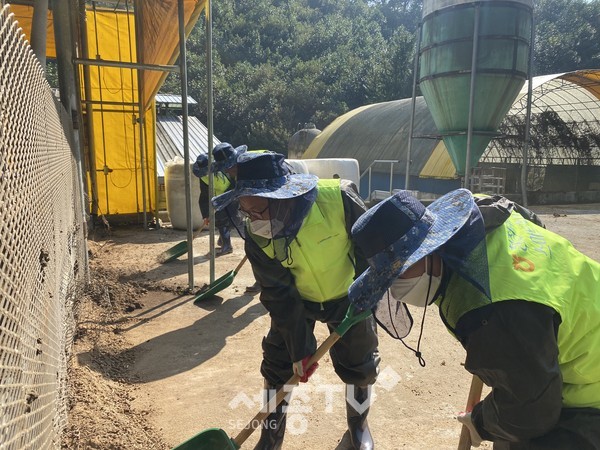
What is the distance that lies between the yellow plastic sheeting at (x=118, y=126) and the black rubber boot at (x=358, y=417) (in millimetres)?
7585

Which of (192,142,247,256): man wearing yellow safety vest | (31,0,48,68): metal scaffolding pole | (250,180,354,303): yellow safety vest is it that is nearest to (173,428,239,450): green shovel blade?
(250,180,354,303): yellow safety vest

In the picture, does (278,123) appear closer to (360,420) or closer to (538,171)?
(538,171)

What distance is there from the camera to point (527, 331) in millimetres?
1217

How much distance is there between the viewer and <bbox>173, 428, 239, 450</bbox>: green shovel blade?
2.35 m

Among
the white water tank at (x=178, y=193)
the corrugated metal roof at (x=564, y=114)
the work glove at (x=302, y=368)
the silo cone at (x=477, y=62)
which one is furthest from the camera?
the corrugated metal roof at (x=564, y=114)

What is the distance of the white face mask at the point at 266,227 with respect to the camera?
7.41 feet

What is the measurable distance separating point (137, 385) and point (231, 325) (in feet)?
4.25

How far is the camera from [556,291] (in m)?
1.27

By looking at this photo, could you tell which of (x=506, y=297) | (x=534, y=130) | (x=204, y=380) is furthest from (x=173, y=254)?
(x=534, y=130)

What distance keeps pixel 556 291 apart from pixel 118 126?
957 cm

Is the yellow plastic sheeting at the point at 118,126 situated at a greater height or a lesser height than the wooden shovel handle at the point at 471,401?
greater

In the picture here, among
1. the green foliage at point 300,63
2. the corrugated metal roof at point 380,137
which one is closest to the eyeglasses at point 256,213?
the corrugated metal roof at point 380,137

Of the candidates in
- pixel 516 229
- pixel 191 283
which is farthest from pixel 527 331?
pixel 191 283

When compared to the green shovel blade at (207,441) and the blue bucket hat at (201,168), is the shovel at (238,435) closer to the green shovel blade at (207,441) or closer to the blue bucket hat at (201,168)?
the green shovel blade at (207,441)
